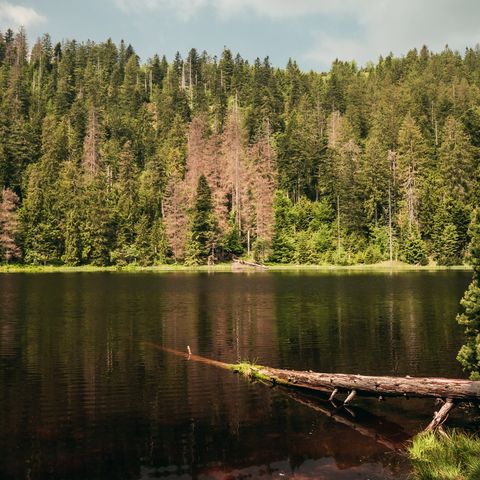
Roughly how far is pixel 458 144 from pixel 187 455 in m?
114

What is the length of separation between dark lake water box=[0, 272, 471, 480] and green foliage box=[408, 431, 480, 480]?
54 cm

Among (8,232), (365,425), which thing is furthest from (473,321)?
(8,232)

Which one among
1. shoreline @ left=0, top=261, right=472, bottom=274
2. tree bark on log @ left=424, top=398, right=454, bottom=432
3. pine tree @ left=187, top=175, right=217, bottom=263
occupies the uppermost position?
pine tree @ left=187, top=175, right=217, bottom=263

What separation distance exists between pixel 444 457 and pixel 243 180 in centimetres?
10642

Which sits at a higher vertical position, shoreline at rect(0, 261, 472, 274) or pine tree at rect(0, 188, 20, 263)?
pine tree at rect(0, 188, 20, 263)

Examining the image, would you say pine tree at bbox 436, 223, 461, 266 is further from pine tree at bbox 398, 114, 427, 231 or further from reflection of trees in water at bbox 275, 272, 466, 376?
reflection of trees in water at bbox 275, 272, 466, 376

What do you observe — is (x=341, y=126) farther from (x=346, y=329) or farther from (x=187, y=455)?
(x=187, y=455)

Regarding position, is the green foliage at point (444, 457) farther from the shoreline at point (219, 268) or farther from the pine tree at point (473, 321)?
the shoreline at point (219, 268)

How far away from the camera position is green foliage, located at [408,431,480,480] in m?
11.4

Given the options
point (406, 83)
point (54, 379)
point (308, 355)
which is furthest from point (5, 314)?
point (406, 83)

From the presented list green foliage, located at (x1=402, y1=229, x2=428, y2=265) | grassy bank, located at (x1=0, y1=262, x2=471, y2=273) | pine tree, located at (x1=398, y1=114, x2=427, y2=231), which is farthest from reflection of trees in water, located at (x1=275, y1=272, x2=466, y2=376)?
pine tree, located at (x1=398, y1=114, x2=427, y2=231)

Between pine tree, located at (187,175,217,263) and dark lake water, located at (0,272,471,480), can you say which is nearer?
dark lake water, located at (0,272,471,480)

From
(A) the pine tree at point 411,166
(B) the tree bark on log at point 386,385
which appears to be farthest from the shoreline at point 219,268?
(B) the tree bark on log at point 386,385

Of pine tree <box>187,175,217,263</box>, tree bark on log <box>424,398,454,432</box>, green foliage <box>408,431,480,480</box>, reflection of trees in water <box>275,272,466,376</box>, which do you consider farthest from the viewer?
pine tree <box>187,175,217,263</box>
